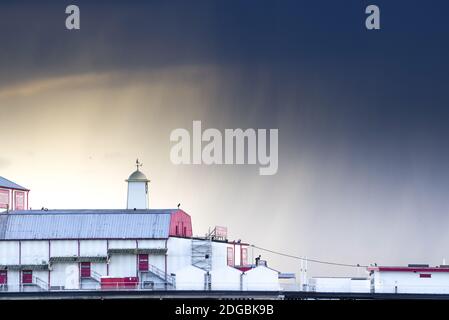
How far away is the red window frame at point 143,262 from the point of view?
278 ft

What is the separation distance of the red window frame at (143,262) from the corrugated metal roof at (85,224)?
1.72m

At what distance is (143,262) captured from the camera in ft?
279

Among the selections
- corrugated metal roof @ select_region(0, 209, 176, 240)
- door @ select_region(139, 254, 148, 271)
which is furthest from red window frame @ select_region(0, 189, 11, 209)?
door @ select_region(139, 254, 148, 271)

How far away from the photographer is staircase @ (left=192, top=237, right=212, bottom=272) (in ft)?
277

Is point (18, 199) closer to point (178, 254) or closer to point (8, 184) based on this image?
point (8, 184)

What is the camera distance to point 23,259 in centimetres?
8569

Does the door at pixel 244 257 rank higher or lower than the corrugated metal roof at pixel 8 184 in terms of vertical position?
lower

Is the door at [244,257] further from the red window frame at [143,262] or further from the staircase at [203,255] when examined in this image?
the red window frame at [143,262]

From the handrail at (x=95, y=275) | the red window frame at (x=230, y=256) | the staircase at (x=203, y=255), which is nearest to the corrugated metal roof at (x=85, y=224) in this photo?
the staircase at (x=203, y=255)

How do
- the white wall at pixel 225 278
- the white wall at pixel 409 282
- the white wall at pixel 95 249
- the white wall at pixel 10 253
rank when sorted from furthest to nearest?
1. the white wall at pixel 95 249
2. the white wall at pixel 10 253
3. the white wall at pixel 225 278
4. the white wall at pixel 409 282

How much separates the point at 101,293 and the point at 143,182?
51.5ft

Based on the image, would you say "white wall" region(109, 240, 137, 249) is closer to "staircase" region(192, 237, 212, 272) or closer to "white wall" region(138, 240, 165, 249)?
"white wall" region(138, 240, 165, 249)
